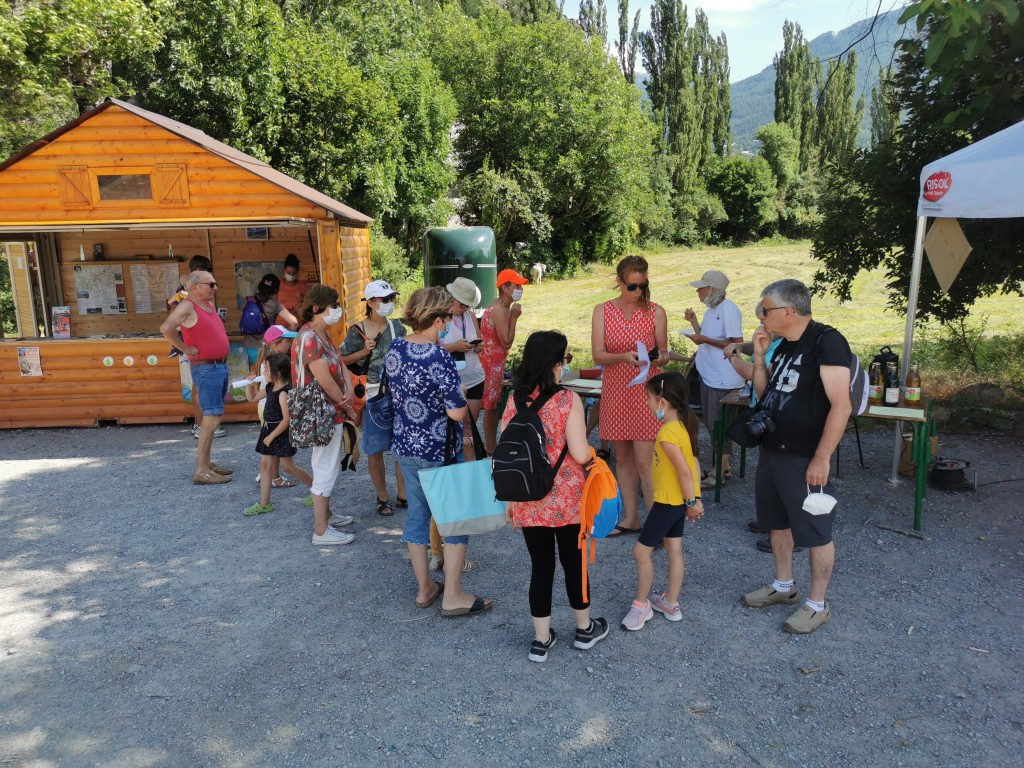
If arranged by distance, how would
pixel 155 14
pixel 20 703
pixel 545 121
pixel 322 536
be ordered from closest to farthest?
pixel 20 703 < pixel 322 536 < pixel 155 14 < pixel 545 121

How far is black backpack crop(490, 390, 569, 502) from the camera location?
329 centimetres

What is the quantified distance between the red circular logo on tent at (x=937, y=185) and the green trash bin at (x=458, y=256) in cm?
1141

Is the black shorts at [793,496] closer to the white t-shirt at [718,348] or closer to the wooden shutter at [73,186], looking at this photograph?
the white t-shirt at [718,348]

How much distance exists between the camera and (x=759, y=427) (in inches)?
148

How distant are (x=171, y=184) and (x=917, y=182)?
813cm

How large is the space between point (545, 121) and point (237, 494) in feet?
88.1

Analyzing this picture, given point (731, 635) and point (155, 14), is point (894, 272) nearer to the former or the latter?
point (731, 635)

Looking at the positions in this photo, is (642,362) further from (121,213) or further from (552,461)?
(121,213)

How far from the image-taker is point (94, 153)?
26.9 feet

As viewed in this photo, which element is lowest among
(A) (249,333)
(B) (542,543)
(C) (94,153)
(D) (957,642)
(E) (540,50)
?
(D) (957,642)

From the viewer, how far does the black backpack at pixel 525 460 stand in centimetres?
329

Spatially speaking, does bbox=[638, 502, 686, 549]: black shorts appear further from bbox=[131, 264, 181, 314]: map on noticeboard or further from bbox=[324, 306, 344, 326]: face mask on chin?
bbox=[131, 264, 181, 314]: map on noticeboard

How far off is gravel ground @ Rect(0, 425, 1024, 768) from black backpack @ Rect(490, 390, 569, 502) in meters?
0.98

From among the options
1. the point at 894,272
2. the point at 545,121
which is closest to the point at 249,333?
the point at 894,272
